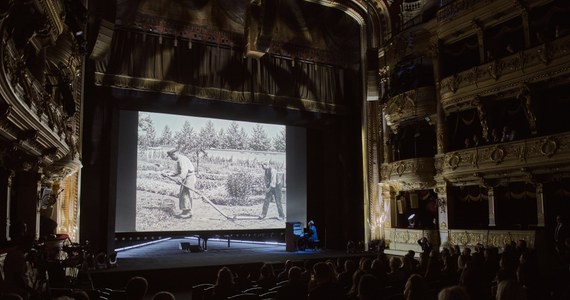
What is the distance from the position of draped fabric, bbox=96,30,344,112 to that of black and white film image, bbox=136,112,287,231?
5.36 feet

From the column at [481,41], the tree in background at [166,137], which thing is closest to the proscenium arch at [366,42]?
the column at [481,41]

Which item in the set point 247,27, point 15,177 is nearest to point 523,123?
point 247,27

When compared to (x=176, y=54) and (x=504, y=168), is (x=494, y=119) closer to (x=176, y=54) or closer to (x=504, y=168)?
(x=504, y=168)

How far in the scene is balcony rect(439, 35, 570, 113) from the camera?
1300 cm

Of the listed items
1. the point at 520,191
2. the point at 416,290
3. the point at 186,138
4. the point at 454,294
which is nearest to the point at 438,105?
the point at 520,191

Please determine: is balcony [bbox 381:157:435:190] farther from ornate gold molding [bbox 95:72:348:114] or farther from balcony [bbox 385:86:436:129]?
ornate gold molding [bbox 95:72:348:114]

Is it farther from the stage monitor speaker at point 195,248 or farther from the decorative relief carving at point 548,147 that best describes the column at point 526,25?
the stage monitor speaker at point 195,248

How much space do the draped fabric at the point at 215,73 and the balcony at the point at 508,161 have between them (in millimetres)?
5691

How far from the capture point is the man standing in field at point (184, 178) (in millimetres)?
17234

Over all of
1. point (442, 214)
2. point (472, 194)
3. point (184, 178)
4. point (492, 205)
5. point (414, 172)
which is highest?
point (414, 172)

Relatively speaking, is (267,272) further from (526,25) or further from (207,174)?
(526,25)

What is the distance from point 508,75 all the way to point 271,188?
9.70 meters

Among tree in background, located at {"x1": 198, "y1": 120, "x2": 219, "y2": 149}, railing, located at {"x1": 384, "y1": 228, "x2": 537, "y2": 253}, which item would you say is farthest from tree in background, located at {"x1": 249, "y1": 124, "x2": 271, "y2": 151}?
railing, located at {"x1": 384, "y1": 228, "x2": 537, "y2": 253}

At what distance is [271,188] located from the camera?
64.6 feet
